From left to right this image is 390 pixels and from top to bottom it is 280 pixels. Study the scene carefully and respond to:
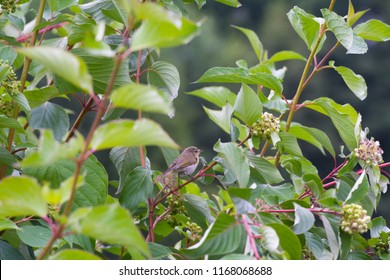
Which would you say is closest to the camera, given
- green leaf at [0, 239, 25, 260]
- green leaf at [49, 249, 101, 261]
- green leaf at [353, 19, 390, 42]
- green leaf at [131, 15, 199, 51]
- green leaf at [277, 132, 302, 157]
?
green leaf at [131, 15, 199, 51]

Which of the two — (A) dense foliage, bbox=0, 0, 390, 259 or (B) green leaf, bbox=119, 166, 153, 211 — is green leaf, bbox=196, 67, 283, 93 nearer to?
(A) dense foliage, bbox=0, 0, 390, 259

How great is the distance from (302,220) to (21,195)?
459 millimetres

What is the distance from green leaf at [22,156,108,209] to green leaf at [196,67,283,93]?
0.25m

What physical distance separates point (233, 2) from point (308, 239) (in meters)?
0.53

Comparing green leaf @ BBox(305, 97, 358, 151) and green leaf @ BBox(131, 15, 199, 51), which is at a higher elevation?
green leaf @ BBox(131, 15, 199, 51)

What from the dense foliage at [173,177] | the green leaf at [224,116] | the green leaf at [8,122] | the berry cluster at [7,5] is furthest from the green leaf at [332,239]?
the berry cluster at [7,5]

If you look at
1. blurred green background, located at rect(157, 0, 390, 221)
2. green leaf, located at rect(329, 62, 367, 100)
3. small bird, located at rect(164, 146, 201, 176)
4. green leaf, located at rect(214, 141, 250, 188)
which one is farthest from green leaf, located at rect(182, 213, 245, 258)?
blurred green background, located at rect(157, 0, 390, 221)

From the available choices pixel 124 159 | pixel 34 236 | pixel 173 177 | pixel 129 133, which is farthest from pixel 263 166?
pixel 129 133

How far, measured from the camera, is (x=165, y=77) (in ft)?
4.08

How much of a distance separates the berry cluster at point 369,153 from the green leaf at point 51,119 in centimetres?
57

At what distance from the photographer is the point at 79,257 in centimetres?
74

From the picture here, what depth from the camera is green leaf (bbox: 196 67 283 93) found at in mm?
1198

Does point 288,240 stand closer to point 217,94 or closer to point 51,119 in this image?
point 217,94

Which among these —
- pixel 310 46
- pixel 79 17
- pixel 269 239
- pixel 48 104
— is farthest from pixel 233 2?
pixel 269 239
